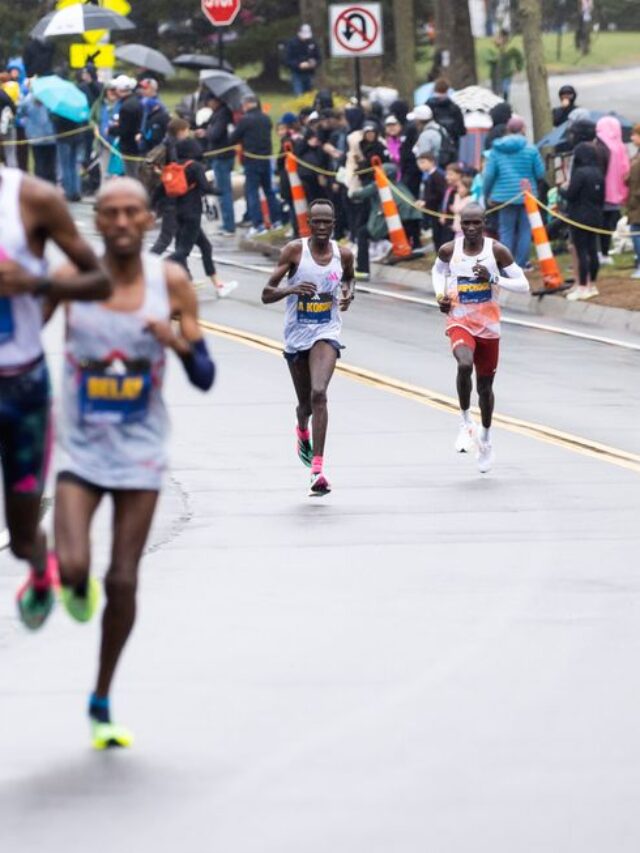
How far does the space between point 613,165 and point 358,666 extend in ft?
57.3

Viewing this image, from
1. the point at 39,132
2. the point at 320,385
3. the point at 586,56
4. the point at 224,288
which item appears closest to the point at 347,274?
the point at 320,385

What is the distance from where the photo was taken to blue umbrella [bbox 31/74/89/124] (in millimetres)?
36781

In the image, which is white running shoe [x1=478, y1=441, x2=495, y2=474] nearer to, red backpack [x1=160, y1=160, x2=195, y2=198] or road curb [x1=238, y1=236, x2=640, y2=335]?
road curb [x1=238, y1=236, x2=640, y2=335]

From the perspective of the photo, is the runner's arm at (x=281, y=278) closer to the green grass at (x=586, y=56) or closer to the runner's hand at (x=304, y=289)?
the runner's hand at (x=304, y=289)

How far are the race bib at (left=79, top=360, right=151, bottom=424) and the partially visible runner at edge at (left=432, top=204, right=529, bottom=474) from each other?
26.2 feet

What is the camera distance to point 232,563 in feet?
42.5

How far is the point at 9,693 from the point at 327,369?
250 inches

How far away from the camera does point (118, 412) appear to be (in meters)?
8.30

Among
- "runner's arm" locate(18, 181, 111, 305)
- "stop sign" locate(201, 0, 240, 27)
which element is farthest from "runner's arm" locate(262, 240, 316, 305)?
"stop sign" locate(201, 0, 240, 27)

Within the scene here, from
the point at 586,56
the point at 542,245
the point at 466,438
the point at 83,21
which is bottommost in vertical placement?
the point at 586,56

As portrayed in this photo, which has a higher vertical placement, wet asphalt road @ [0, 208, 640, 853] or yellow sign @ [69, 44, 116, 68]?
yellow sign @ [69, 44, 116, 68]

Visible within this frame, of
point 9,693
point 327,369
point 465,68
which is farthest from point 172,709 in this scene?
point 465,68

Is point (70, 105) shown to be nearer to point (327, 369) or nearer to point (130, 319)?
point (327, 369)

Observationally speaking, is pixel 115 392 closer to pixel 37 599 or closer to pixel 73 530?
pixel 73 530
